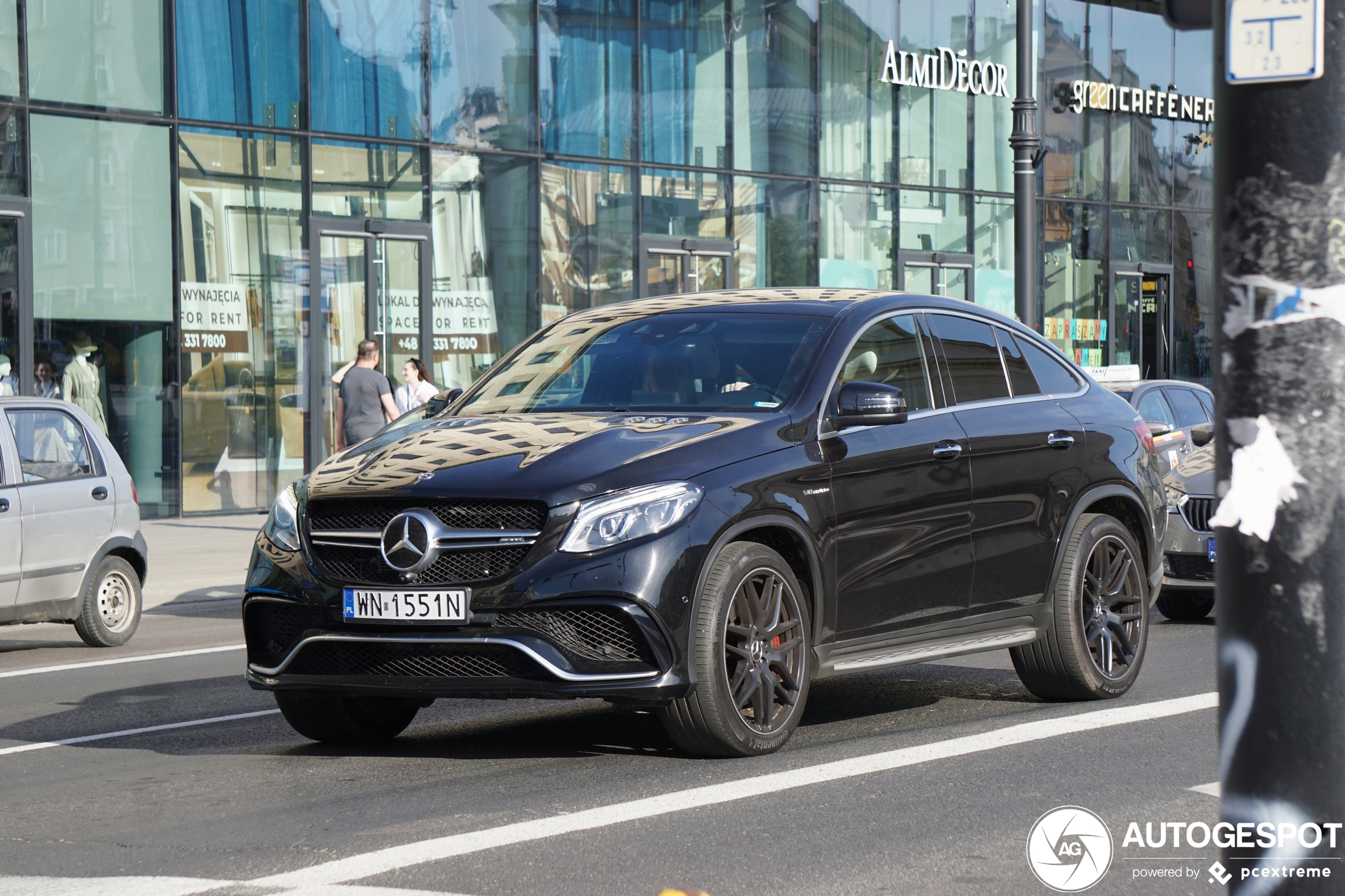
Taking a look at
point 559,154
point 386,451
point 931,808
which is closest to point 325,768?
point 386,451

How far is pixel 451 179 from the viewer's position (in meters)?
23.7

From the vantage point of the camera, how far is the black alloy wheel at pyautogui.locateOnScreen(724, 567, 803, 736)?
6426 mm

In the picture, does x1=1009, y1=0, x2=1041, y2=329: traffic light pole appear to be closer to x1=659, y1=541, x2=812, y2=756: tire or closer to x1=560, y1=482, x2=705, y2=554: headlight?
x1=659, y1=541, x2=812, y2=756: tire

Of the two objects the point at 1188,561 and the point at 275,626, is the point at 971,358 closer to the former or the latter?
the point at 275,626

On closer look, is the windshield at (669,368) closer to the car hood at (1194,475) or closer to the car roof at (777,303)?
the car roof at (777,303)

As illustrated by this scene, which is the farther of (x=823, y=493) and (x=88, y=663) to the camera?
(x=88, y=663)

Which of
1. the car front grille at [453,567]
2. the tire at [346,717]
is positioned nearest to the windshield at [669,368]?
the car front grille at [453,567]

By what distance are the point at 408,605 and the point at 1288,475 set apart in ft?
12.7

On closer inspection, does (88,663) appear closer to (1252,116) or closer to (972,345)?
(972,345)

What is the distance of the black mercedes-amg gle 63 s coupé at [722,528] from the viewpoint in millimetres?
6148

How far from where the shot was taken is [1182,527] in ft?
39.7

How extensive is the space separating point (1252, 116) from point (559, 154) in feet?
73.5

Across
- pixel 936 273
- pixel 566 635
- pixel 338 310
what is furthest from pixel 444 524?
pixel 936 273

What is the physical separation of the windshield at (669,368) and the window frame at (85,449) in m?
4.59
